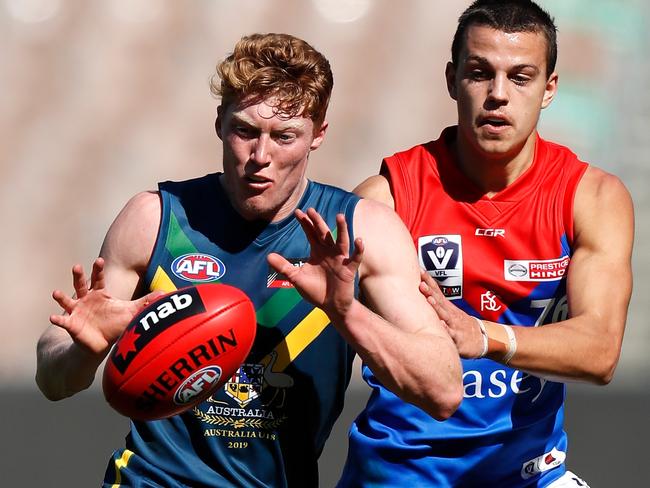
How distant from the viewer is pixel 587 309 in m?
4.19

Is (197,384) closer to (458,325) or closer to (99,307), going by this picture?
(99,307)

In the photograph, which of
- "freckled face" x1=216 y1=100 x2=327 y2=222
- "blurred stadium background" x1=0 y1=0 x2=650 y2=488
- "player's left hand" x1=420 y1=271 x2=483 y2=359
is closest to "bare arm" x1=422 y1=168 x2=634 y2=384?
"player's left hand" x1=420 y1=271 x2=483 y2=359

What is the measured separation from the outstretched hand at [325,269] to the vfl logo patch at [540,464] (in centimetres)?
126

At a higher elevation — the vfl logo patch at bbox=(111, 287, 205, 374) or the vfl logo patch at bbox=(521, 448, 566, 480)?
the vfl logo patch at bbox=(111, 287, 205, 374)

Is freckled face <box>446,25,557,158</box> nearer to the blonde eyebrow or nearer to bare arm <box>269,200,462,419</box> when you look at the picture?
bare arm <box>269,200,462,419</box>

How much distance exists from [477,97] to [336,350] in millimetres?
1019

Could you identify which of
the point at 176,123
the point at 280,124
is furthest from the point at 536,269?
the point at 176,123

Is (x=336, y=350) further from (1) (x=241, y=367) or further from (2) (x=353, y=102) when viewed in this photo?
(2) (x=353, y=102)

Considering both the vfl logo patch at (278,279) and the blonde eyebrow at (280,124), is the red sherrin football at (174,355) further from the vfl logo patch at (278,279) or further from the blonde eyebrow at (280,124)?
the blonde eyebrow at (280,124)

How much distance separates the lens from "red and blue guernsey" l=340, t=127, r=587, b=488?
4.38 metres

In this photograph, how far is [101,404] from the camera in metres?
7.65

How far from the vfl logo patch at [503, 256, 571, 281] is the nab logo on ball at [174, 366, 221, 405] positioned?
4.22ft

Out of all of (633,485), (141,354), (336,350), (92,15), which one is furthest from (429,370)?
(92,15)

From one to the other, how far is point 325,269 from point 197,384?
0.49 meters
